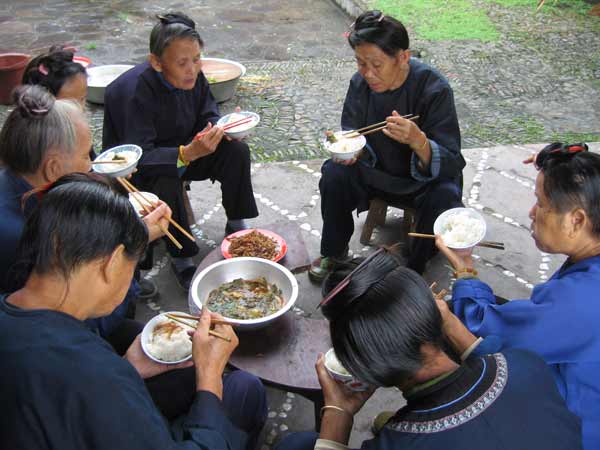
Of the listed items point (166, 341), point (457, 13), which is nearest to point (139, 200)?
point (166, 341)

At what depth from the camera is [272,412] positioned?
10.2 ft

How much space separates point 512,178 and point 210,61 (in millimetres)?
4295

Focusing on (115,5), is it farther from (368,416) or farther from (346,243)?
A: (368,416)

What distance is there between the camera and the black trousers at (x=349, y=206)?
3.80m

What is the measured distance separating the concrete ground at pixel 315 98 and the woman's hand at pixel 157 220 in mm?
971

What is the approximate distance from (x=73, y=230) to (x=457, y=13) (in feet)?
33.3

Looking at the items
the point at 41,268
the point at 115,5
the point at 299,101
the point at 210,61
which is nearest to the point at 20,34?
the point at 115,5

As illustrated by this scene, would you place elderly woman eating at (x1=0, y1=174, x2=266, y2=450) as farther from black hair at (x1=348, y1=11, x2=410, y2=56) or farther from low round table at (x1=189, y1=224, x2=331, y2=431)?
black hair at (x1=348, y1=11, x2=410, y2=56)

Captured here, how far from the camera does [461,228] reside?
314 cm

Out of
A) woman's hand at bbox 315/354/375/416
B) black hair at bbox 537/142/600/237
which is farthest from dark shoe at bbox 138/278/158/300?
black hair at bbox 537/142/600/237

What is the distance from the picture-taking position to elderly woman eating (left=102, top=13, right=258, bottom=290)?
3.64 meters

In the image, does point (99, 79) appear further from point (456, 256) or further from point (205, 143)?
point (456, 256)

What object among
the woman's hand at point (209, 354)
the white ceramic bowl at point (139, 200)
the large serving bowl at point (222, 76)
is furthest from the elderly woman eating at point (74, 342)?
the large serving bowl at point (222, 76)

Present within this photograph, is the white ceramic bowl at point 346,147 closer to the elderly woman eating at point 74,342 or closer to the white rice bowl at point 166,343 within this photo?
the white rice bowl at point 166,343
